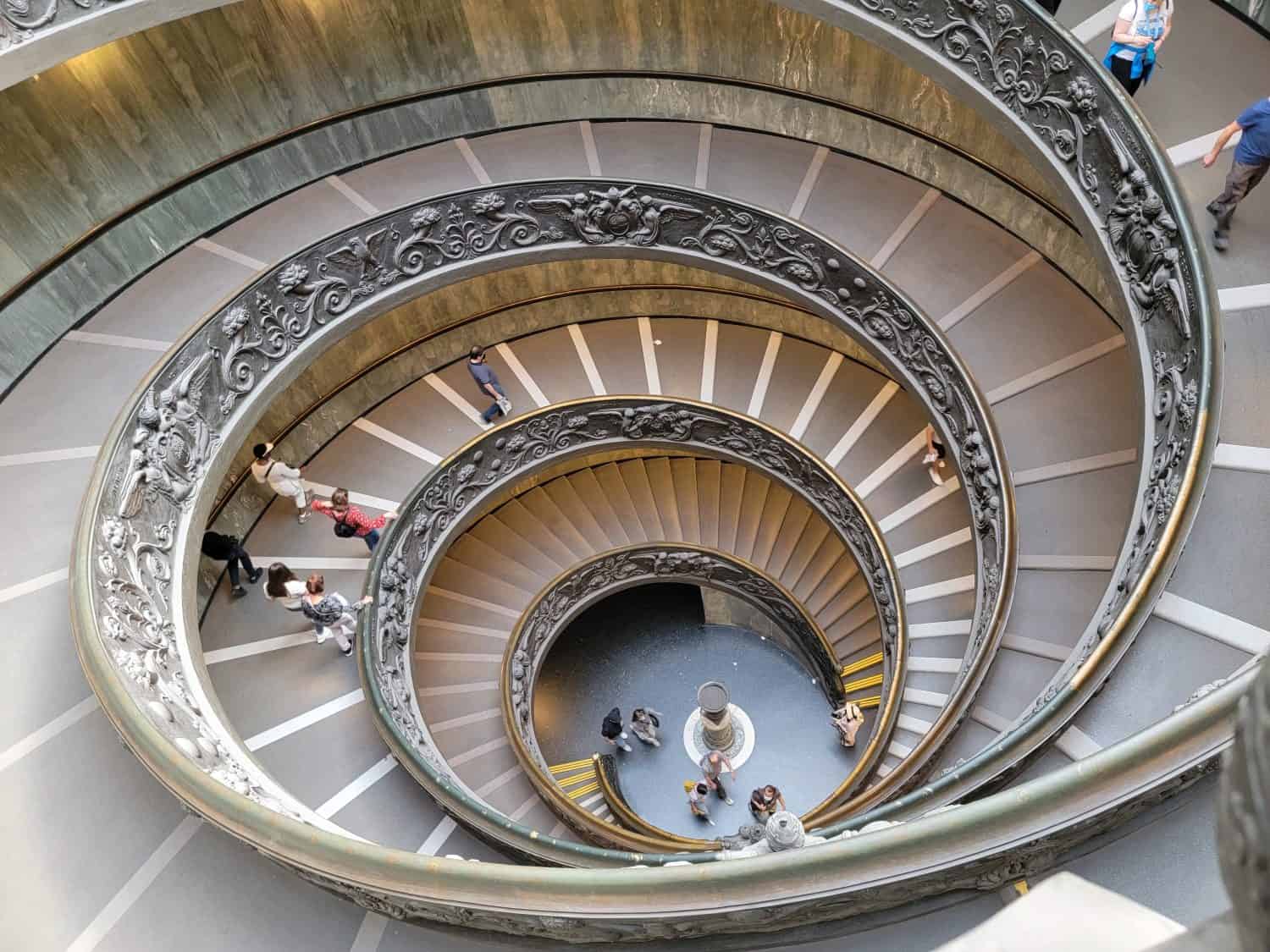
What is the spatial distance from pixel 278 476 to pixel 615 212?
5.17 m

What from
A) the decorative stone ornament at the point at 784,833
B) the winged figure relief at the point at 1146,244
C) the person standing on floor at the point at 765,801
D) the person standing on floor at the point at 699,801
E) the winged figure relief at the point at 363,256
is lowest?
the decorative stone ornament at the point at 784,833

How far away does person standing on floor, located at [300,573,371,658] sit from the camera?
884cm

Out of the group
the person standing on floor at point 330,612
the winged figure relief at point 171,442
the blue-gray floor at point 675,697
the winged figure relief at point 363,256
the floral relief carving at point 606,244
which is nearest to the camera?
the floral relief carving at point 606,244

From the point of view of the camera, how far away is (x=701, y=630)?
1547 cm

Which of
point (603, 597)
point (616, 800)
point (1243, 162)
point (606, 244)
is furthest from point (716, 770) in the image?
point (1243, 162)

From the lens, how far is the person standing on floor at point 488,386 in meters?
11.2

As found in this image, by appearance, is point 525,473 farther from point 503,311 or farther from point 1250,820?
point 1250,820

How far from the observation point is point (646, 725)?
13617 mm

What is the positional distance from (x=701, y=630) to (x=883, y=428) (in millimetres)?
5737

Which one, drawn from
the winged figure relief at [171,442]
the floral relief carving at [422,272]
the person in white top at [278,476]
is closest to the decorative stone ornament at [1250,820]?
the floral relief carving at [422,272]

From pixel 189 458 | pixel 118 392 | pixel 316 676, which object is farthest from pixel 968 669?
pixel 118 392

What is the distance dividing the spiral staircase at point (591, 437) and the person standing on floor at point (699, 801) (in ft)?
4.39

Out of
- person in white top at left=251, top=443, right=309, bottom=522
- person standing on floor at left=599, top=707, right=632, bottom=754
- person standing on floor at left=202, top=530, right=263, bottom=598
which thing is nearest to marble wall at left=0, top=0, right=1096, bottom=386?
person in white top at left=251, top=443, right=309, bottom=522

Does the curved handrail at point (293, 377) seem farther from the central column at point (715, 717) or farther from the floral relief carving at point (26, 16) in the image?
the central column at point (715, 717)
